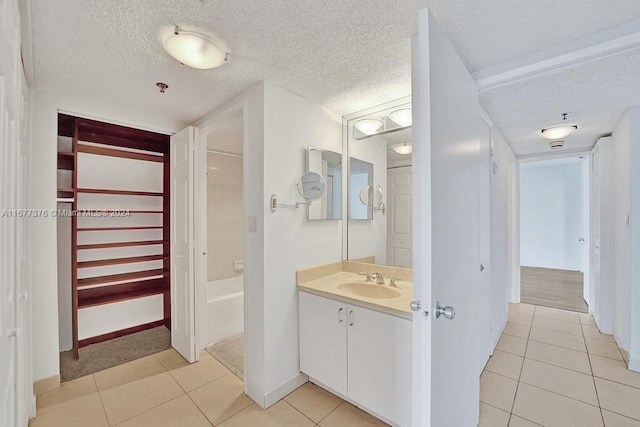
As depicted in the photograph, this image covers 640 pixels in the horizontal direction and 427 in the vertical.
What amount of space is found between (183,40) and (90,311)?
9.50 ft

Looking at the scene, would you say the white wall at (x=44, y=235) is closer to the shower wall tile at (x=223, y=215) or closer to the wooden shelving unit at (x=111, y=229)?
the wooden shelving unit at (x=111, y=229)

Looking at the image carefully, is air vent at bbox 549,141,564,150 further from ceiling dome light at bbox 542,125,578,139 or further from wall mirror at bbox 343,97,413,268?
wall mirror at bbox 343,97,413,268

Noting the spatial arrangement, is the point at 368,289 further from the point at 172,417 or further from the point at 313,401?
the point at 172,417

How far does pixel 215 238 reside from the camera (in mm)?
3586

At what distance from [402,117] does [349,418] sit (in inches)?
85.3

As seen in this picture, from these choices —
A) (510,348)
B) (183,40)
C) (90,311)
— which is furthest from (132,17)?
(510,348)

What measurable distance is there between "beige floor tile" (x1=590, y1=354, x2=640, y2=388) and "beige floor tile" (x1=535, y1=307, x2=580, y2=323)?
3.41 ft

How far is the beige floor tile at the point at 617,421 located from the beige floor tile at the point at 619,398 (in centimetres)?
5

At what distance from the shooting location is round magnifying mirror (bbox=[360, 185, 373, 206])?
2.48m

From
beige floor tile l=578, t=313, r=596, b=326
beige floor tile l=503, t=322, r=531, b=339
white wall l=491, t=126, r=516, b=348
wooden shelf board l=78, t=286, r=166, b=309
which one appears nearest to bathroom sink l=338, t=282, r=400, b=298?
white wall l=491, t=126, r=516, b=348

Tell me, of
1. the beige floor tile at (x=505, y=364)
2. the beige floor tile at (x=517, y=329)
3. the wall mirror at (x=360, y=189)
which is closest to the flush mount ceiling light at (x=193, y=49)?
the wall mirror at (x=360, y=189)

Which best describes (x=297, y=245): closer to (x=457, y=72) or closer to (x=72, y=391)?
(x=457, y=72)

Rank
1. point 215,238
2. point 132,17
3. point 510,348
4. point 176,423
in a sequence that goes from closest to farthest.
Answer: point 132,17 → point 176,423 → point 510,348 → point 215,238

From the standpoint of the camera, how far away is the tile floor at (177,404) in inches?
69.6
